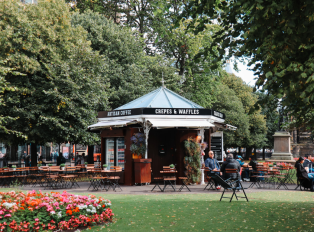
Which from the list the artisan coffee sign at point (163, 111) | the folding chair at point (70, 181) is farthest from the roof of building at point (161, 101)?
the folding chair at point (70, 181)

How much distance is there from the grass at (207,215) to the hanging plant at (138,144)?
4.84 metres

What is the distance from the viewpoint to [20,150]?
144 ft

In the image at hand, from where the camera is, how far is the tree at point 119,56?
87.3ft

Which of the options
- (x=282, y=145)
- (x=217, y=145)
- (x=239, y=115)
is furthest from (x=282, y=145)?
(x=239, y=115)

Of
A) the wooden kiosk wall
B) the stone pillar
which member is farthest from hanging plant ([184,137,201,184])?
the stone pillar

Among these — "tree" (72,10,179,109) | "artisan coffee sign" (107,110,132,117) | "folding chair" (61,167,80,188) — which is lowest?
"folding chair" (61,167,80,188)

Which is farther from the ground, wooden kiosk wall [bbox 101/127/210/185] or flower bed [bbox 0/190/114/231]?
wooden kiosk wall [bbox 101/127/210/185]

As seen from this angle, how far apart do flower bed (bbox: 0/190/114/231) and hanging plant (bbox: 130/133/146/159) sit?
27.7 feet

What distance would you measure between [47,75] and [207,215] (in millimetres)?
15218

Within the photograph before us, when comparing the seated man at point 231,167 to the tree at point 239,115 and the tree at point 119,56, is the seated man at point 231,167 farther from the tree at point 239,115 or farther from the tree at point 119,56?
the tree at point 239,115

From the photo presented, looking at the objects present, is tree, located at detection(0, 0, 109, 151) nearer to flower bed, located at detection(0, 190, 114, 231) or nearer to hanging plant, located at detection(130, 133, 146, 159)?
hanging plant, located at detection(130, 133, 146, 159)

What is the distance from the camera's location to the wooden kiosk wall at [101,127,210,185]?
1697 centimetres

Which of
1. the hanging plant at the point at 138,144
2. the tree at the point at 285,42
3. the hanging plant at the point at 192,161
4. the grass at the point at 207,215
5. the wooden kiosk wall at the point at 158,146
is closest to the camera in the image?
the tree at the point at 285,42

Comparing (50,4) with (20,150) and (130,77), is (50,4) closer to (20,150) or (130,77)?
(130,77)
